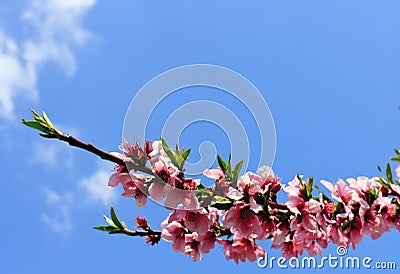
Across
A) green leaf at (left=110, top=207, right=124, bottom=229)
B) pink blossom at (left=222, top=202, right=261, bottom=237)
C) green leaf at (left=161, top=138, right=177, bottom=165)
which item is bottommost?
pink blossom at (left=222, top=202, right=261, bottom=237)

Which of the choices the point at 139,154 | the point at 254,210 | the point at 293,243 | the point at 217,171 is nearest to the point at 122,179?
the point at 139,154

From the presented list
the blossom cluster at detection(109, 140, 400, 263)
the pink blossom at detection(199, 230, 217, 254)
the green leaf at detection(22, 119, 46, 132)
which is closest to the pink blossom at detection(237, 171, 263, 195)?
the blossom cluster at detection(109, 140, 400, 263)

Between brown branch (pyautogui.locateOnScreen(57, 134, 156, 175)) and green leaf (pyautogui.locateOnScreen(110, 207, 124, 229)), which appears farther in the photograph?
green leaf (pyautogui.locateOnScreen(110, 207, 124, 229))

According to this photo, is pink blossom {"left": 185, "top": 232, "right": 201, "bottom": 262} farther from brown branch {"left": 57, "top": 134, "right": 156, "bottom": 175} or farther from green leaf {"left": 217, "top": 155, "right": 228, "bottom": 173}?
brown branch {"left": 57, "top": 134, "right": 156, "bottom": 175}

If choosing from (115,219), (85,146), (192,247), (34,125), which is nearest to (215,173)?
(192,247)

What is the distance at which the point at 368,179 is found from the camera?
3.66 metres

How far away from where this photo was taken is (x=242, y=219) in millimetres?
3547

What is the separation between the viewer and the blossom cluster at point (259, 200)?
3406mm

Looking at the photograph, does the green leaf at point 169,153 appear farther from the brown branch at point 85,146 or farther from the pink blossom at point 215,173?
the brown branch at point 85,146

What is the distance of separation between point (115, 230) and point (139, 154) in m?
0.99

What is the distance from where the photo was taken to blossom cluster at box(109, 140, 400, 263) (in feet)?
11.2

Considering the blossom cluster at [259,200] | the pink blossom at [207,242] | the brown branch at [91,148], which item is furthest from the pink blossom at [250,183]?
the brown branch at [91,148]

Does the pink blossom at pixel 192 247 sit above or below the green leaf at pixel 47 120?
below

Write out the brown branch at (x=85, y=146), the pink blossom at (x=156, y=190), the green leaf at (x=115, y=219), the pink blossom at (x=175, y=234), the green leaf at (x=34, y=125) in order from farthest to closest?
1. the green leaf at (x=115, y=219)
2. the pink blossom at (x=175, y=234)
3. the pink blossom at (x=156, y=190)
4. the green leaf at (x=34, y=125)
5. the brown branch at (x=85, y=146)
